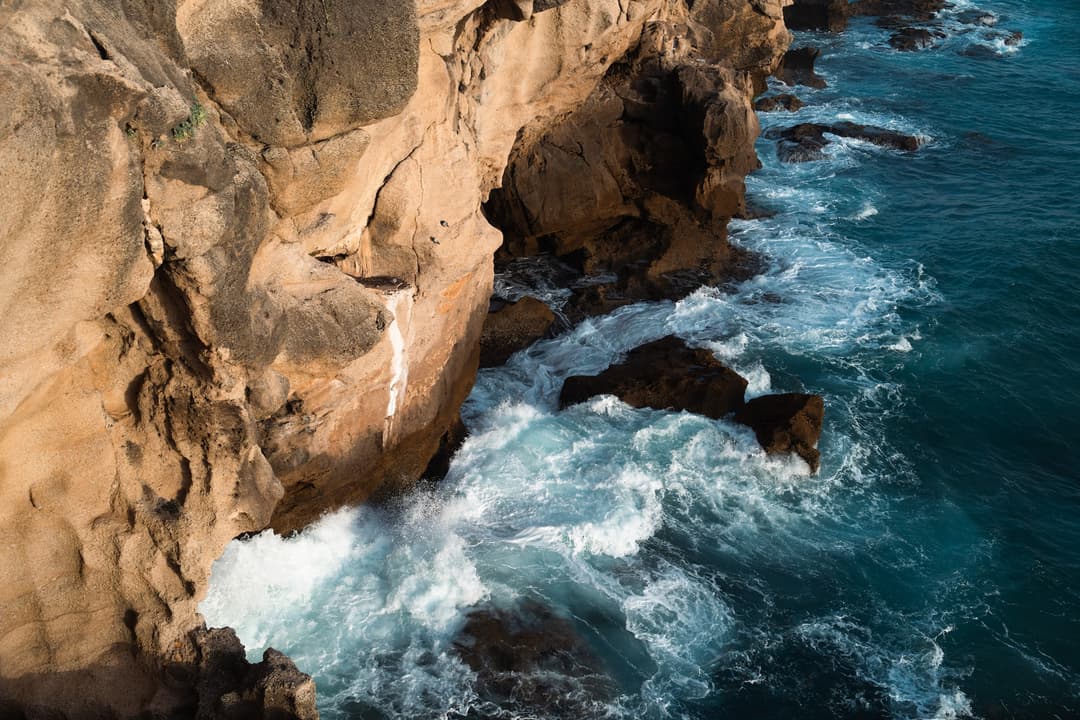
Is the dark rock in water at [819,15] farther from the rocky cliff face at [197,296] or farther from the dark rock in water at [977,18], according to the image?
the rocky cliff face at [197,296]

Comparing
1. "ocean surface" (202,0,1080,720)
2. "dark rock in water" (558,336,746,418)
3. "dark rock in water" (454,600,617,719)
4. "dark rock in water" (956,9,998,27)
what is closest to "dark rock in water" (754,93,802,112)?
"ocean surface" (202,0,1080,720)

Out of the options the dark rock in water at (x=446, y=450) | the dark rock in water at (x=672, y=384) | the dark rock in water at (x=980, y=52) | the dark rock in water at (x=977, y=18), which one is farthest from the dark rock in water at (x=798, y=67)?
the dark rock in water at (x=446, y=450)

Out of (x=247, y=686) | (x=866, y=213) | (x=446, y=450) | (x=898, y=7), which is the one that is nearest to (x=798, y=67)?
(x=866, y=213)

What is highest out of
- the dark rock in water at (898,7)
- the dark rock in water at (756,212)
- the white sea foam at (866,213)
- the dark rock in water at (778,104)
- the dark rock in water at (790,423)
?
the dark rock in water at (898,7)

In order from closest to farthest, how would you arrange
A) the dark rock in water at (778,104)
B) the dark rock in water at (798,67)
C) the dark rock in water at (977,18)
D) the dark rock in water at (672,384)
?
the dark rock in water at (672,384) → the dark rock in water at (778,104) → the dark rock in water at (798,67) → the dark rock in water at (977,18)

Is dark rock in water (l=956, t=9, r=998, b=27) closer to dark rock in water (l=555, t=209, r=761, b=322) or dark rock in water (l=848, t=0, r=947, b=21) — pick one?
dark rock in water (l=848, t=0, r=947, b=21)

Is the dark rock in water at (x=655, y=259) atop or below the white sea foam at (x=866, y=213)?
atop
